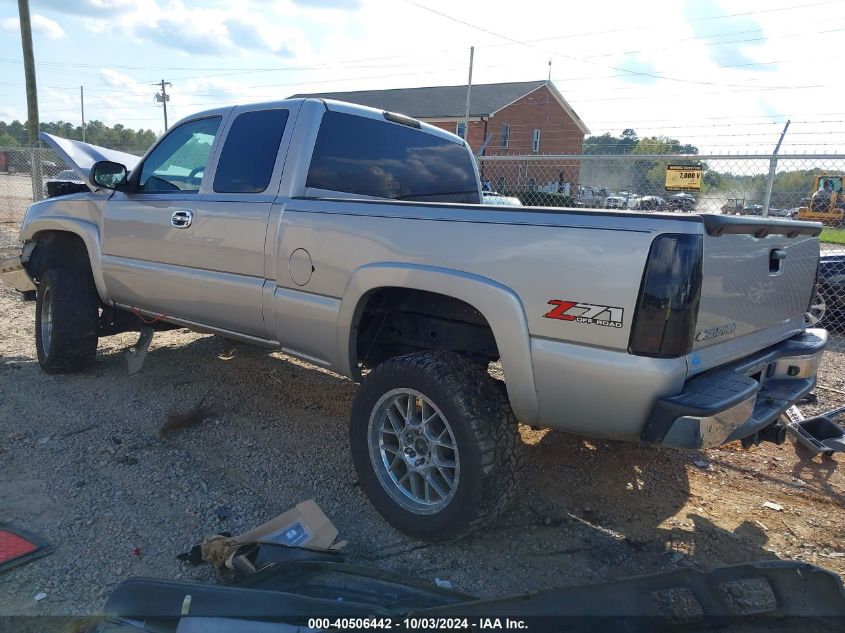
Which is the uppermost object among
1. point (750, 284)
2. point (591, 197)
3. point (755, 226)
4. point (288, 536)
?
point (591, 197)

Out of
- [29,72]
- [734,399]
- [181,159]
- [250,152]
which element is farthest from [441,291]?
[29,72]

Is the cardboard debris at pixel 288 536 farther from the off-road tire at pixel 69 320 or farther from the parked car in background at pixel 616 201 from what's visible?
the parked car in background at pixel 616 201

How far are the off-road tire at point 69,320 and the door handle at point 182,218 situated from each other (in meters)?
1.41

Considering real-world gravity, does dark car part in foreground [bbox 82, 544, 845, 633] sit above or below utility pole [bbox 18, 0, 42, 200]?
below

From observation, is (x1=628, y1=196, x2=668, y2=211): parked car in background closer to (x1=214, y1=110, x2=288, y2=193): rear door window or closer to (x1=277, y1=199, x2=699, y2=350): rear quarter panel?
(x1=214, y1=110, x2=288, y2=193): rear door window

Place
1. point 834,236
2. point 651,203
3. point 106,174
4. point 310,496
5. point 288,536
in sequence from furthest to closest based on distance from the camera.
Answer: point 651,203 → point 834,236 → point 106,174 → point 310,496 → point 288,536

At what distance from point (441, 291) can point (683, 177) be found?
5.89 meters

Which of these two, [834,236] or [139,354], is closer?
[139,354]

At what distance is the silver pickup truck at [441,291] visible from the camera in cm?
241

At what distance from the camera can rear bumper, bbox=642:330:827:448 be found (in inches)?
93.0

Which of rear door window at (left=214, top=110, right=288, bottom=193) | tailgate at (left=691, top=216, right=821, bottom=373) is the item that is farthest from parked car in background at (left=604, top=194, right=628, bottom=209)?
rear door window at (left=214, top=110, right=288, bottom=193)

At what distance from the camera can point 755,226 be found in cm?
266

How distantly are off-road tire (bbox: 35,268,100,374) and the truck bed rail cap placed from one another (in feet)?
15.3

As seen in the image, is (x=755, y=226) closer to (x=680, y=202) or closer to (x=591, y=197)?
(x=680, y=202)
